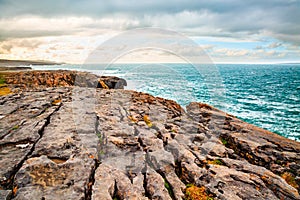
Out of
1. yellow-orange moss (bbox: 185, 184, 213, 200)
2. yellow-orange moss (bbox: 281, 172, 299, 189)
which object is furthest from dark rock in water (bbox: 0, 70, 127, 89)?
yellow-orange moss (bbox: 281, 172, 299, 189)

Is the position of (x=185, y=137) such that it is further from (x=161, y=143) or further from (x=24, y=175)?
(x=24, y=175)

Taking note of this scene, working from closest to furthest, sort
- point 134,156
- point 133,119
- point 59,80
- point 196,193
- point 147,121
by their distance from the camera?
point 196,193, point 134,156, point 133,119, point 147,121, point 59,80

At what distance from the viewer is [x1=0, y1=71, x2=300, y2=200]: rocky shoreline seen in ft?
26.9

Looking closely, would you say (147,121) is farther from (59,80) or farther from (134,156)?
(59,80)

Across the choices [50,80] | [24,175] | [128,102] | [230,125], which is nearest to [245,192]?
[230,125]

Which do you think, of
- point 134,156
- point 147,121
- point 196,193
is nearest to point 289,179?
point 196,193

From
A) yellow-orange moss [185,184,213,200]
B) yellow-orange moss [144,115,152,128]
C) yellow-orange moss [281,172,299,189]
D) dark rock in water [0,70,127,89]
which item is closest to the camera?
yellow-orange moss [185,184,213,200]

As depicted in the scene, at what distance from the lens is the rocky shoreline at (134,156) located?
26.9ft

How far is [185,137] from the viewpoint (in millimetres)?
13383

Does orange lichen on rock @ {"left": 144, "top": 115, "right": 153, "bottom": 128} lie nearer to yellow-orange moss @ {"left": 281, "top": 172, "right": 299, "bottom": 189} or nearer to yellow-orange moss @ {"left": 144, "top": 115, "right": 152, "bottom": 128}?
yellow-orange moss @ {"left": 144, "top": 115, "right": 152, "bottom": 128}

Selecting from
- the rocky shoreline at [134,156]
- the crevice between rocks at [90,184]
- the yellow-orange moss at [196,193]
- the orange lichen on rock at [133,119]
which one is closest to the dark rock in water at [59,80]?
the rocky shoreline at [134,156]

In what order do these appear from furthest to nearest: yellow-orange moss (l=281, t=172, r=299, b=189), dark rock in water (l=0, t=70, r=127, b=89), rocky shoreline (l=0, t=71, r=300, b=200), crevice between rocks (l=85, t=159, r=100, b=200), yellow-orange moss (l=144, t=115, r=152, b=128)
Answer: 1. dark rock in water (l=0, t=70, r=127, b=89)
2. yellow-orange moss (l=144, t=115, r=152, b=128)
3. yellow-orange moss (l=281, t=172, r=299, b=189)
4. rocky shoreline (l=0, t=71, r=300, b=200)
5. crevice between rocks (l=85, t=159, r=100, b=200)

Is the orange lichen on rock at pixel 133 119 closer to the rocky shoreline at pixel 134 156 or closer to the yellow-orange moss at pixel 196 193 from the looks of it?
the rocky shoreline at pixel 134 156

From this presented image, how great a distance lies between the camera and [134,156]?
10.8 m
